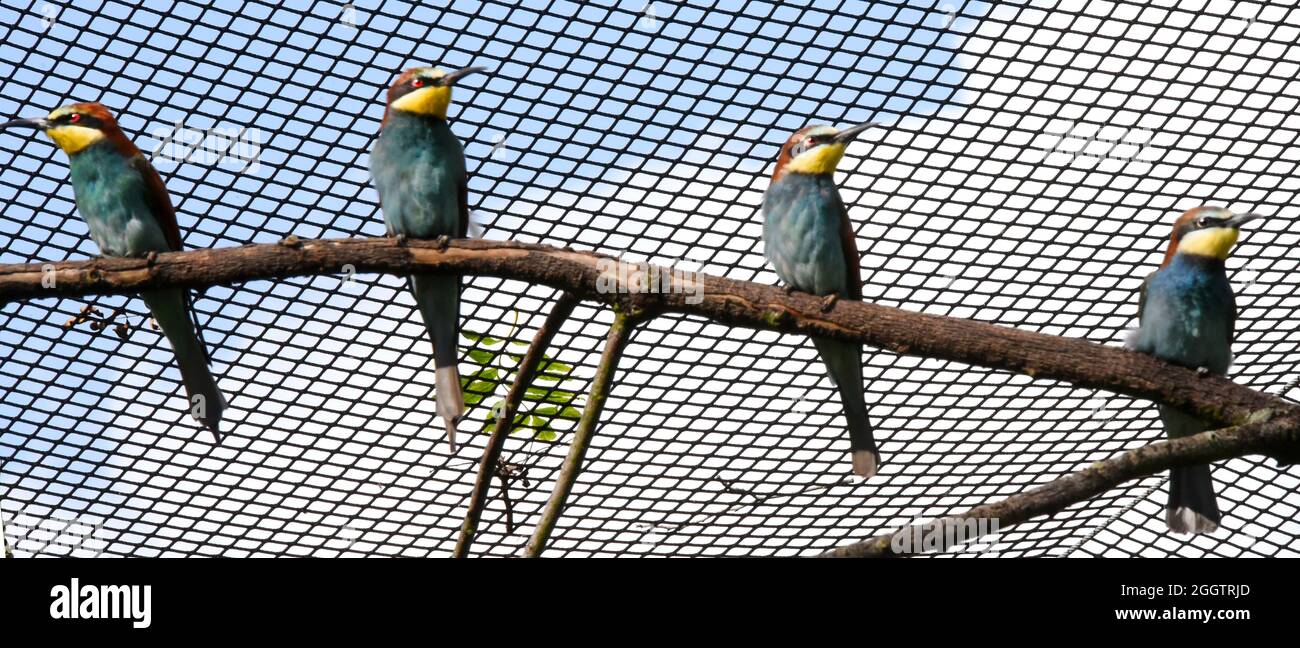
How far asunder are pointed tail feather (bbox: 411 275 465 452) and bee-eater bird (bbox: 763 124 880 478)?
0.78m

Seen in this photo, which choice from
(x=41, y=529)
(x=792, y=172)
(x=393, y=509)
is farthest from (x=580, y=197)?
(x=41, y=529)

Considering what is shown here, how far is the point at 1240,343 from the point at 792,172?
1.69 meters

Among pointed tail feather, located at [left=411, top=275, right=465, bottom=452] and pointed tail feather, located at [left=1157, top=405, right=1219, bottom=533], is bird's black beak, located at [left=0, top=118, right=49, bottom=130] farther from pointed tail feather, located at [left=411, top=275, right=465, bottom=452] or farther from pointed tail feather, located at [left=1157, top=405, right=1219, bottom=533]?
pointed tail feather, located at [left=1157, top=405, right=1219, bottom=533]

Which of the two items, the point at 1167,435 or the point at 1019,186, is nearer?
the point at 1167,435

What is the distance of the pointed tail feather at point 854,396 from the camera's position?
3.16 m

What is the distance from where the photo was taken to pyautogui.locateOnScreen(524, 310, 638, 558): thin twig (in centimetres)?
253

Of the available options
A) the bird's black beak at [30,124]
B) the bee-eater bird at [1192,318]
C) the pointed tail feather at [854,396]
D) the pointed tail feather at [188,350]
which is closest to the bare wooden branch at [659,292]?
the bee-eater bird at [1192,318]

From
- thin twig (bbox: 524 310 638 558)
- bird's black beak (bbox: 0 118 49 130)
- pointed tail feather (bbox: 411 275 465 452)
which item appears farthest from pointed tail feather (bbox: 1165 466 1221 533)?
bird's black beak (bbox: 0 118 49 130)

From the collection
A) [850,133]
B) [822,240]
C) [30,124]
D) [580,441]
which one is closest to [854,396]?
[822,240]

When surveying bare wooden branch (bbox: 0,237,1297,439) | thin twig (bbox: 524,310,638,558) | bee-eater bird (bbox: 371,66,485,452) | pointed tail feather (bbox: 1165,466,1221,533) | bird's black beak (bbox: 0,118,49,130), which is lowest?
pointed tail feather (bbox: 1165,466,1221,533)

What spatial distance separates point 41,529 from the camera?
3979 millimetres

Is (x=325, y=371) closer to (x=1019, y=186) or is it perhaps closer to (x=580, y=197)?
(x=580, y=197)

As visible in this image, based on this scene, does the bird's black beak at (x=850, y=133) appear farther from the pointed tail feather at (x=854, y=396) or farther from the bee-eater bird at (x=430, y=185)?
the bee-eater bird at (x=430, y=185)

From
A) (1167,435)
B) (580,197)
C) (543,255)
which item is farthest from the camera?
(580,197)
